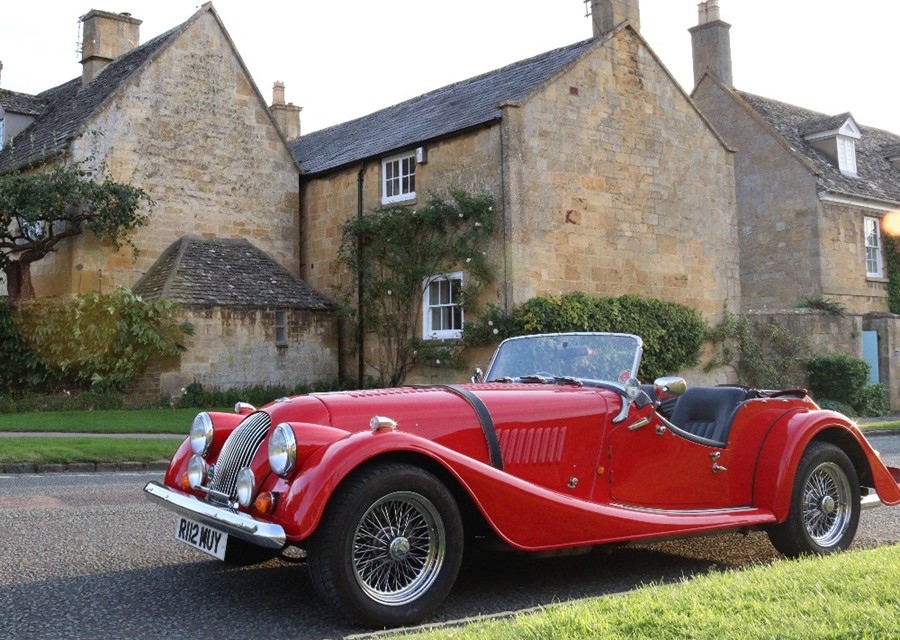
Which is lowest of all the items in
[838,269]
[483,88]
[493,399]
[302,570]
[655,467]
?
[302,570]

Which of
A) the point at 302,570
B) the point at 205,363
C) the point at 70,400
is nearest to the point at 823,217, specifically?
the point at 205,363

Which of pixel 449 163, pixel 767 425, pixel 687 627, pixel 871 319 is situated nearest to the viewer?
pixel 687 627

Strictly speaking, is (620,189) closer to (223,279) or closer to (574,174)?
(574,174)

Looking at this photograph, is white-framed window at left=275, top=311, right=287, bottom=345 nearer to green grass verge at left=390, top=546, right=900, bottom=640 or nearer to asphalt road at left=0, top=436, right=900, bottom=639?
asphalt road at left=0, top=436, right=900, bottom=639

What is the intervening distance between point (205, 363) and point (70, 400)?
273cm

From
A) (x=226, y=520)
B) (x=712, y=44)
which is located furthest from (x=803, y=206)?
(x=226, y=520)

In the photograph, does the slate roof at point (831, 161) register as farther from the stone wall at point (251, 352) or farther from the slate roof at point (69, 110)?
the slate roof at point (69, 110)

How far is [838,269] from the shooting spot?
26078 mm

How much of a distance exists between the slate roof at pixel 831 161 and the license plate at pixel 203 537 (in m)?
24.1

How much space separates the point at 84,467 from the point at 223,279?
9.35 metres

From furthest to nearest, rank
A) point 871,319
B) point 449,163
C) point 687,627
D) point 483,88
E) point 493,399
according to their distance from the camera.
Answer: point 871,319
point 483,88
point 449,163
point 493,399
point 687,627

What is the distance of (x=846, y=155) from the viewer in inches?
1097

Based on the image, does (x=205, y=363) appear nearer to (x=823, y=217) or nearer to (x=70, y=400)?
(x=70, y=400)

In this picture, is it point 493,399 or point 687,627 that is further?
point 493,399
